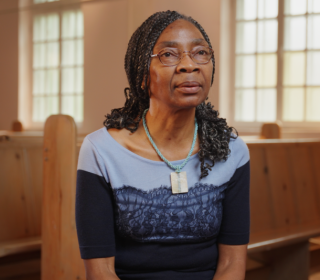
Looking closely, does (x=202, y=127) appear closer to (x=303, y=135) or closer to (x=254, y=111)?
(x=303, y=135)

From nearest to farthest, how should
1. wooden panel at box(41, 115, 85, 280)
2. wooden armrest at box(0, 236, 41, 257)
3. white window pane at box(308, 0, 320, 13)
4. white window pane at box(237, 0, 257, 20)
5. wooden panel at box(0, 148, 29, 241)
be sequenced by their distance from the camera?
wooden panel at box(41, 115, 85, 280) < wooden armrest at box(0, 236, 41, 257) < wooden panel at box(0, 148, 29, 241) < white window pane at box(308, 0, 320, 13) < white window pane at box(237, 0, 257, 20)

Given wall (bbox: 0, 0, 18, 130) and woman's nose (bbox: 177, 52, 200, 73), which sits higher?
wall (bbox: 0, 0, 18, 130)

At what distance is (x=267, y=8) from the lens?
227 inches

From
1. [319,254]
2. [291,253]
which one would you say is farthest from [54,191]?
[319,254]

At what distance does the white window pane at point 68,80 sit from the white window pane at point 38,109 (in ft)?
1.76

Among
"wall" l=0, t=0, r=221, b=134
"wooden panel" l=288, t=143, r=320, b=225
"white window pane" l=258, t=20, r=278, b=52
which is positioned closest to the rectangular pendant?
"wooden panel" l=288, t=143, r=320, b=225

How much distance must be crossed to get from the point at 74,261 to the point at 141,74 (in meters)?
1.07

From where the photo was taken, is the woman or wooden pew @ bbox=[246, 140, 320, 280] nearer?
the woman

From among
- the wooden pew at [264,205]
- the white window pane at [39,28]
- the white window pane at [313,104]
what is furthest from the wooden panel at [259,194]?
the white window pane at [39,28]

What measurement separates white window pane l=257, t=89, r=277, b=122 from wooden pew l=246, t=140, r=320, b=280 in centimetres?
296

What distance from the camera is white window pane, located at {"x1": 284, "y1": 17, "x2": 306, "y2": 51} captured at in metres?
5.54

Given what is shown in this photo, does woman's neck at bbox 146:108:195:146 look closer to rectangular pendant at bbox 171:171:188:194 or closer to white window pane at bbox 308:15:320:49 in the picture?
rectangular pendant at bbox 171:171:188:194

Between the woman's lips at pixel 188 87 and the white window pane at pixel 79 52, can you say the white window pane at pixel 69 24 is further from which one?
the woman's lips at pixel 188 87

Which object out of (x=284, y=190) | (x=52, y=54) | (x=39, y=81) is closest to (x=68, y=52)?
(x=52, y=54)
